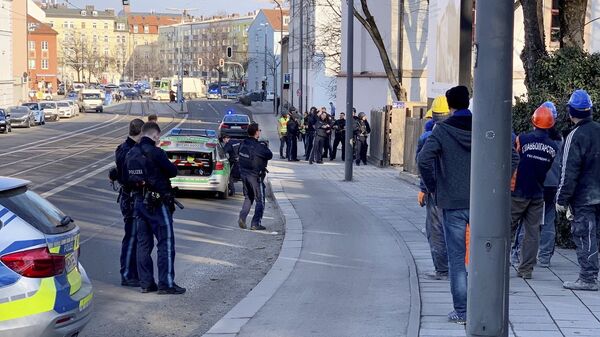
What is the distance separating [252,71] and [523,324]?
133357mm

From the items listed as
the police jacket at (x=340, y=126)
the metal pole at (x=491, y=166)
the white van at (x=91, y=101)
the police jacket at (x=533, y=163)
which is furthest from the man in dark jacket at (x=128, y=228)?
the white van at (x=91, y=101)

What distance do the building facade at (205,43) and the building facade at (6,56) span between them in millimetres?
77441

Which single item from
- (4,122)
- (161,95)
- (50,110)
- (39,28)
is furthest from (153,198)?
(39,28)

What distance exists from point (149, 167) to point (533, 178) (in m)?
3.99

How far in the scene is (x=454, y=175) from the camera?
750cm

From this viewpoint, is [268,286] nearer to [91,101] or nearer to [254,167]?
[254,167]

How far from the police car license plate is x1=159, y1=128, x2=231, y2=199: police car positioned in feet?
42.3

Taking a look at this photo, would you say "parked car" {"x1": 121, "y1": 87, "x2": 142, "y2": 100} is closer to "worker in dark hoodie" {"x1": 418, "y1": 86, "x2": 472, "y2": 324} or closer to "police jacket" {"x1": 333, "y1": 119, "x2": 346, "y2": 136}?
"police jacket" {"x1": 333, "y1": 119, "x2": 346, "y2": 136}

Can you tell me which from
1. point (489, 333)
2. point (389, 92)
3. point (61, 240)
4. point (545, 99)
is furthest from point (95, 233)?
point (389, 92)

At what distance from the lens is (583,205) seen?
8844mm

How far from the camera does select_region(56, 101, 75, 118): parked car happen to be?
230ft

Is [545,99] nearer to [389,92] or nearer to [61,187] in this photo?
[61,187]

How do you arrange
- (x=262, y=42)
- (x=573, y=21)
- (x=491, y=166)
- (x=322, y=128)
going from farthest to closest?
(x=262, y=42), (x=322, y=128), (x=573, y=21), (x=491, y=166)

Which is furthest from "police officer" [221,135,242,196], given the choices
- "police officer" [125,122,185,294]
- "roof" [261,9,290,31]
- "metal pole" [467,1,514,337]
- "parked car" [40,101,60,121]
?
"roof" [261,9,290,31]
